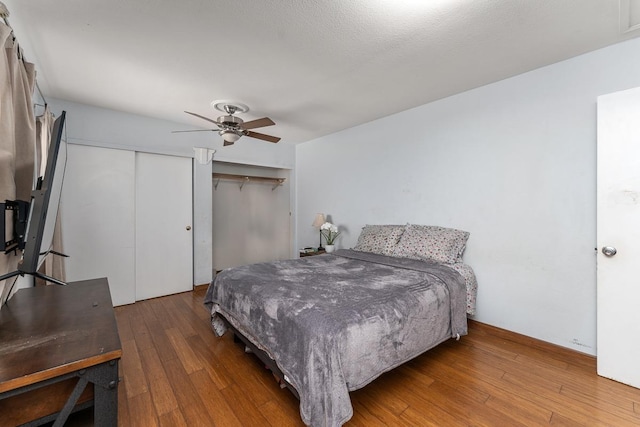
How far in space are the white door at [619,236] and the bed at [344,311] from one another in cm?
92

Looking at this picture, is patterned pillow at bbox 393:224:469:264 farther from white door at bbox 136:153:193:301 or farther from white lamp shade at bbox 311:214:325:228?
white door at bbox 136:153:193:301

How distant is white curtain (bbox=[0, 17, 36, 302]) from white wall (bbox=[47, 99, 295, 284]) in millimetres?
1848

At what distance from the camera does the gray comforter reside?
4.61 feet

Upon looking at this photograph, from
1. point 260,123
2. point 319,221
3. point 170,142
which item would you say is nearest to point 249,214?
point 319,221

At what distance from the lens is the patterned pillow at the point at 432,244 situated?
2785 millimetres

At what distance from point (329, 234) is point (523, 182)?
2676 mm

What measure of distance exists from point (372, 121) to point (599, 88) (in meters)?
2.31

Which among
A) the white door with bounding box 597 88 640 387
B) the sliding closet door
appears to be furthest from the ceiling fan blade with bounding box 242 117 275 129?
the white door with bounding box 597 88 640 387

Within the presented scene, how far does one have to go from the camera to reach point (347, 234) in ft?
14.1

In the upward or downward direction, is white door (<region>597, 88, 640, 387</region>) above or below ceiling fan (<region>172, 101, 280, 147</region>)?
below

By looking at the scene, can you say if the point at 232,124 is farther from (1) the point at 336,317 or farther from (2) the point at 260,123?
(1) the point at 336,317

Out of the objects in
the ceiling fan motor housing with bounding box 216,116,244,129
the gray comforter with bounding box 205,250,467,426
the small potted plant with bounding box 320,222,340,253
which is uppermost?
the ceiling fan motor housing with bounding box 216,116,244,129

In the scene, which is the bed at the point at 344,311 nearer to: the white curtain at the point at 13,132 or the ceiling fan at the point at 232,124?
the white curtain at the point at 13,132

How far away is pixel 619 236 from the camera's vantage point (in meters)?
1.94
